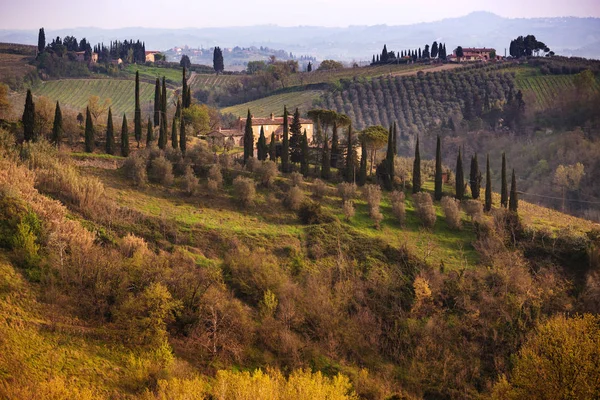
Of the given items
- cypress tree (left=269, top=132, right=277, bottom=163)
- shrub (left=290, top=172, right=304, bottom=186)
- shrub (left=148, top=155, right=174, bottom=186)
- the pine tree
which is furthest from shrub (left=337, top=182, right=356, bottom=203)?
the pine tree

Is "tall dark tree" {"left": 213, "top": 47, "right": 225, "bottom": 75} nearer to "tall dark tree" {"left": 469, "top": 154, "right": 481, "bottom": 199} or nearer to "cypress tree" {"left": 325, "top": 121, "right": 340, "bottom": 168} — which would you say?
"cypress tree" {"left": 325, "top": 121, "right": 340, "bottom": 168}

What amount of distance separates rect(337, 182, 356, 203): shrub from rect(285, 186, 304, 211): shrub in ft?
12.2

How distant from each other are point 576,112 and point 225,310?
7130cm

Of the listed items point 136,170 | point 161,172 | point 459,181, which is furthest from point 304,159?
point 136,170

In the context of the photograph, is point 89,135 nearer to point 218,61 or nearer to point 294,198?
point 294,198

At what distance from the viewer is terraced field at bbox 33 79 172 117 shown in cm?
9262

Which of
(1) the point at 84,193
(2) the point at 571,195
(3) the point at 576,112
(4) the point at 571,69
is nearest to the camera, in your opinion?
(1) the point at 84,193

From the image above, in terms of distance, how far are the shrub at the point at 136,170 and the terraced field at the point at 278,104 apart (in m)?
51.0

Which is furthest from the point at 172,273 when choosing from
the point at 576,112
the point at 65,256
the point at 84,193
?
the point at 576,112

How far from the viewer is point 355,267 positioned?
1425 inches

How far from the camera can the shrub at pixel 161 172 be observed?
41.7 metres

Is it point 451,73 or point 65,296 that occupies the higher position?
point 451,73

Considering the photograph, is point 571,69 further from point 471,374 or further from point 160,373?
point 160,373

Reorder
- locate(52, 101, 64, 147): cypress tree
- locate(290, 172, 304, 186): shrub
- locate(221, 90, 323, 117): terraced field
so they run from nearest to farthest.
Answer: locate(52, 101, 64, 147): cypress tree → locate(290, 172, 304, 186): shrub → locate(221, 90, 323, 117): terraced field
